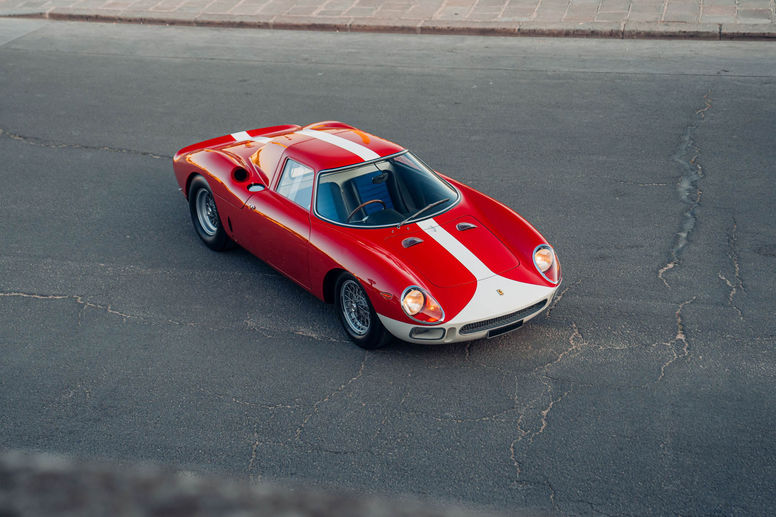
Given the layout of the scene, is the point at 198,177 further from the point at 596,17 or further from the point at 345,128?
the point at 596,17

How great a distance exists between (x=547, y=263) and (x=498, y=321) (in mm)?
775

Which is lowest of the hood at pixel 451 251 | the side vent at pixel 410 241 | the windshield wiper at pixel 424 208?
the hood at pixel 451 251

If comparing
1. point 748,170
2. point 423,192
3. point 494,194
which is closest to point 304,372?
point 423,192

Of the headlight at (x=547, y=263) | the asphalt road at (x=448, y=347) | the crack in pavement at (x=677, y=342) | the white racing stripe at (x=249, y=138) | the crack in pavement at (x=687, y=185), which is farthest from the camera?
the white racing stripe at (x=249, y=138)

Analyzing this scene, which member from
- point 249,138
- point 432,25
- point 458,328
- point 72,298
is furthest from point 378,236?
point 432,25

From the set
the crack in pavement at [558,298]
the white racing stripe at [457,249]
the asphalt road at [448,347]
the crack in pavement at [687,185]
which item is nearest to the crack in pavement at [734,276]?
the asphalt road at [448,347]

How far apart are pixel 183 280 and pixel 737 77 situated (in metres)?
8.98

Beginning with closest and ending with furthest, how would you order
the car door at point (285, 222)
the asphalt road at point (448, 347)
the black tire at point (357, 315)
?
the asphalt road at point (448, 347)
the black tire at point (357, 315)
the car door at point (285, 222)

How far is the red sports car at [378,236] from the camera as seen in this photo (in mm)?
5609

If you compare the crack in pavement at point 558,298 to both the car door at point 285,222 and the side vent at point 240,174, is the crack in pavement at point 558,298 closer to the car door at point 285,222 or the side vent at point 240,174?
the car door at point 285,222

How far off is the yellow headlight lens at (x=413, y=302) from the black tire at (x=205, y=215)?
2.49m

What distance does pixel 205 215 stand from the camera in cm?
761

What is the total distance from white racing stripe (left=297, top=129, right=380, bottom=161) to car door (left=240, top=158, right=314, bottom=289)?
17.7 inches

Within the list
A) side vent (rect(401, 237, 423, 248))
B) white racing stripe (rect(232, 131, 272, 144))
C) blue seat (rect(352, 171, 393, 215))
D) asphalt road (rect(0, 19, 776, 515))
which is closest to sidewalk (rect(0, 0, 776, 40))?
asphalt road (rect(0, 19, 776, 515))
